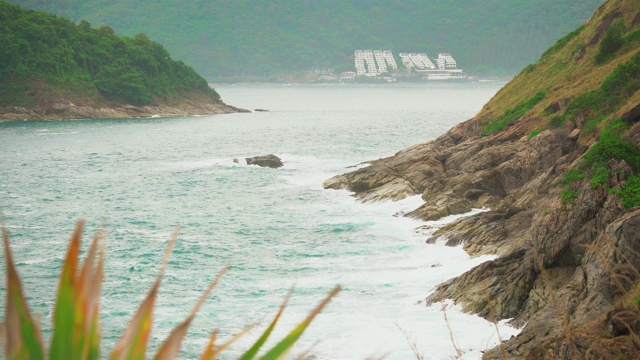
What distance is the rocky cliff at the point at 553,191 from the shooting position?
1455 cm

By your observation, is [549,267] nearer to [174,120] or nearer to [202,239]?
[202,239]

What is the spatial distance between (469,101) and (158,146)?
→ 4696 inches

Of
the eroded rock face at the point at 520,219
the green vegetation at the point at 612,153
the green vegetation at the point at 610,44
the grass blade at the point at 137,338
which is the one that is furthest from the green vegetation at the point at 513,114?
the grass blade at the point at 137,338

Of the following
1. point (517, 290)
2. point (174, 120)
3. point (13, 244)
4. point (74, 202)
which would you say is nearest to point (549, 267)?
point (517, 290)

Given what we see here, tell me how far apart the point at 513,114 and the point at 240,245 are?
19067mm

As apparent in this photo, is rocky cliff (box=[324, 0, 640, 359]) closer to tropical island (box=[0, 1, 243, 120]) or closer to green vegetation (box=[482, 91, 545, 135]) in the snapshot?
green vegetation (box=[482, 91, 545, 135])

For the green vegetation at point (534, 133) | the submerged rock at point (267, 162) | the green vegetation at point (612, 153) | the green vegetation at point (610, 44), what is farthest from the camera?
the submerged rock at point (267, 162)

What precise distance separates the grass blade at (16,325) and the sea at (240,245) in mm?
461

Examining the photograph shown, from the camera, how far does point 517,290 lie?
19.5 meters

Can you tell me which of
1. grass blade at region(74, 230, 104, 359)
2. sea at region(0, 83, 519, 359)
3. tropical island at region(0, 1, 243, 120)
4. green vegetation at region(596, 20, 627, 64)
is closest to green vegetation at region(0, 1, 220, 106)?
tropical island at region(0, 1, 243, 120)

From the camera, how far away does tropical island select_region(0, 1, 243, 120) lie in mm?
103250

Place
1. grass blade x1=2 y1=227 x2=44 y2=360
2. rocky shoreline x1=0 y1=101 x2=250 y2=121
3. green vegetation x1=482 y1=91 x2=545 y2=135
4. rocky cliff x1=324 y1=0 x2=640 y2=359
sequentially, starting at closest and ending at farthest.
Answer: grass blade x1=2 y1=227 x2=44 y2=360 → rocky cliff x1=324 y1=0 x2=640 y2=359 → green vegetation x1=482 y1=91 x2=545 y2=135 → rocky shoreline x1=0 y1=101 x2=250 y2=121

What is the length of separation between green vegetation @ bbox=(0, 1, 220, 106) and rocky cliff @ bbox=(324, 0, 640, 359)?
7322cm

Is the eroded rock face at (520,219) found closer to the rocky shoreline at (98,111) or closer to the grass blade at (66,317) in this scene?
the grass blade at (66,317)
